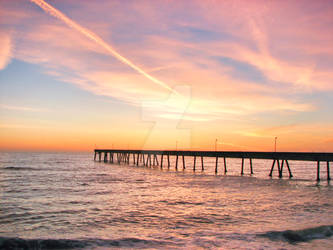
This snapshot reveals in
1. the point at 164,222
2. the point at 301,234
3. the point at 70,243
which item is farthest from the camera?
the point at 164,222

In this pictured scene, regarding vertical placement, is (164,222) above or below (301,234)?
below

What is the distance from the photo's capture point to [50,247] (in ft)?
33.0

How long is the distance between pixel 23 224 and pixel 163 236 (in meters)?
7.04

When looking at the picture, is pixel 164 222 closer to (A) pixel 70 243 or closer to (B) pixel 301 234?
(A) pixel 70 243

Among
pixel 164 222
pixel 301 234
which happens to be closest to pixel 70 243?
pixel 164 222

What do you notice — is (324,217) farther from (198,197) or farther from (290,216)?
(198,197)

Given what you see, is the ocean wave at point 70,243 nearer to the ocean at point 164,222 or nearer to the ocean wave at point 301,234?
the ocean at point 164,222

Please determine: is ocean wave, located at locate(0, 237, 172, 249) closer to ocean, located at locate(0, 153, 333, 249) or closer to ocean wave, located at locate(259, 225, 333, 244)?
ocean, located at locate(0, 153, 333, 249)

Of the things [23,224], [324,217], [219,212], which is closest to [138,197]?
[219,212]

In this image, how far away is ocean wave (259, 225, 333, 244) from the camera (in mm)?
11148

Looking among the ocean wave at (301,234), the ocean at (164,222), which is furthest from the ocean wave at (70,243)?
the ocean wave at (301,234)

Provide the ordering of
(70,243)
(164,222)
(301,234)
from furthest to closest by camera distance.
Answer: (164,222)
(301,234)
(70,243)

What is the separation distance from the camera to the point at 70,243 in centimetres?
1045

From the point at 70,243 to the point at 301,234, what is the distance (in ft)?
31.8
